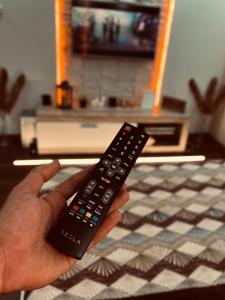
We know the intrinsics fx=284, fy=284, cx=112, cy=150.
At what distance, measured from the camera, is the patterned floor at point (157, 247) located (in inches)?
34.8

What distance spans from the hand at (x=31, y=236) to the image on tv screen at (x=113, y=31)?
1.57m

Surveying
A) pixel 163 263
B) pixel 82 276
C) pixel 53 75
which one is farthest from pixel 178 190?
pixel 53 75

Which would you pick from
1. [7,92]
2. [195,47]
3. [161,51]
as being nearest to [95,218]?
[7,92]

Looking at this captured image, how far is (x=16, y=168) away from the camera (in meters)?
1.69

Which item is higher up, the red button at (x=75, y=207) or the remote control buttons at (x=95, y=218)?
the red button at (x=75, y=207)

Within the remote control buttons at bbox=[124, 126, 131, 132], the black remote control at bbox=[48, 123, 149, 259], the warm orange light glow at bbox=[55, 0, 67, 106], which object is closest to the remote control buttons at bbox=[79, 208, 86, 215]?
the black remote control at bbox=[48, 123, 149, 259]

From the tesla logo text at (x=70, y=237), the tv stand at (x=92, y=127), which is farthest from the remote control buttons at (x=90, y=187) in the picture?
the tv stand at (x=92, y=127)

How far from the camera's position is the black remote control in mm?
556

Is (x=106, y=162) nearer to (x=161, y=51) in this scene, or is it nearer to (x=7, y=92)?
(x=7, y=92)

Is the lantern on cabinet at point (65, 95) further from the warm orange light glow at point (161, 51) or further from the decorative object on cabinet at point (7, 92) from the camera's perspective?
the warm orange light glow at point (161, 51)

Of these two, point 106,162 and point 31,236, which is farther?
point 106,162

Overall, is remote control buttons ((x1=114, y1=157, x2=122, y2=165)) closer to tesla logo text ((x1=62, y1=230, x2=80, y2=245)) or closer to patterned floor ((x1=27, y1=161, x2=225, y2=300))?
tesla logo text ((x1=62, y1=230, x2=80, y2=245))

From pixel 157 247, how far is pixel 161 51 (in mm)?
1658

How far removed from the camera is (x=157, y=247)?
102 cm
